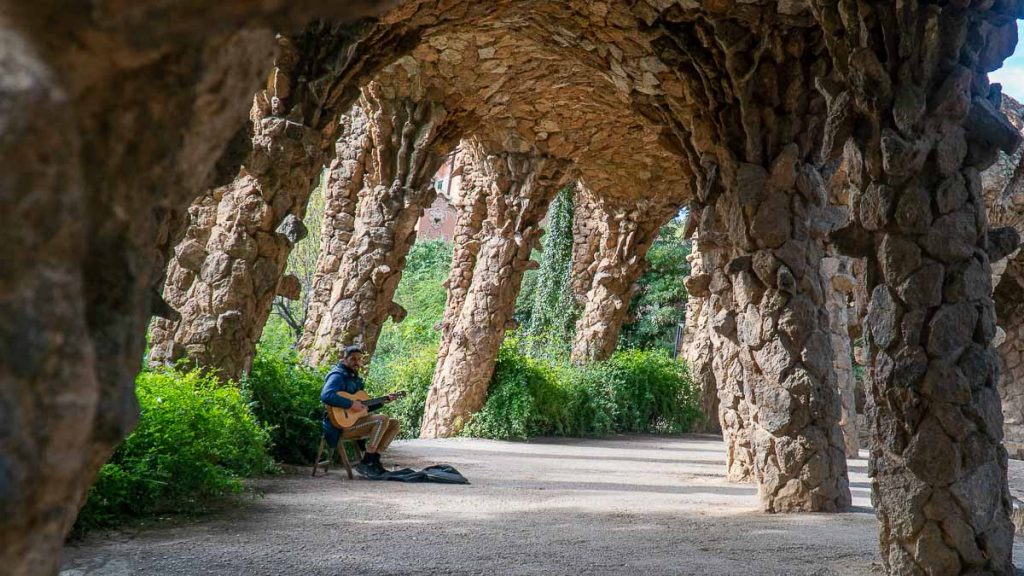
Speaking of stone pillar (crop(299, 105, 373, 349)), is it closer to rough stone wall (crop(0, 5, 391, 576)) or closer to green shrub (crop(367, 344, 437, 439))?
green shrub (crop(367, 344, 437, 439))

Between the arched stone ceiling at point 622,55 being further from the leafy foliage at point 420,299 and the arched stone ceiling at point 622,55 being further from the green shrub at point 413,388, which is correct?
the leafy foliage at point 420,299

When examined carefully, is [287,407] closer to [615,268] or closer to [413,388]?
→ [413,388]

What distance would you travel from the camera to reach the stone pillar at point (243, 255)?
6.04 metres

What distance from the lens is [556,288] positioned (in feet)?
55.5

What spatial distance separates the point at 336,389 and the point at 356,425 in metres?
0.34

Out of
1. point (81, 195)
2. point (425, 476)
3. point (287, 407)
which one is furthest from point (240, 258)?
point (81, 195)

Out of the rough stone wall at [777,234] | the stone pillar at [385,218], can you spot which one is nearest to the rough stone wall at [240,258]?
the rough stone wall at [777,234]

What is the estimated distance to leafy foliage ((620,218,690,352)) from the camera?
19688 mm

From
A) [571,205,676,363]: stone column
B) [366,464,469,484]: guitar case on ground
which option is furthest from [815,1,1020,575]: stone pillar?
[571,205,676,363]: stone column

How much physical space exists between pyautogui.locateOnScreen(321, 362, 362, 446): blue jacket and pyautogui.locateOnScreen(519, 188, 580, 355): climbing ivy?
29.5 ft

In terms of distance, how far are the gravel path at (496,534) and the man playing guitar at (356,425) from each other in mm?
327

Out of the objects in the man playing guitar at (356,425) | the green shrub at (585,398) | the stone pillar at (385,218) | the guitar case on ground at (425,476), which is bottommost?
the guitar case on ground at (425,476)

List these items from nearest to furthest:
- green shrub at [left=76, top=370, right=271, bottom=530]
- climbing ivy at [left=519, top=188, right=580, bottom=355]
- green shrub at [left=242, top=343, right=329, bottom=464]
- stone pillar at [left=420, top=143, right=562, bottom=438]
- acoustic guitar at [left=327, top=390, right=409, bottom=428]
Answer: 1. green shrub at [left=76, top=370, right=271, bottom=530]
2. acoustic guitar at [left=327, top=390, right=409, bottom=428]
3. green shrub at [left=242, top=343, right=329, bottom=464]
4. stone pillar at [left=420, top=143, right=562, bottom=438]
5. climbing ivy at [left=519, top=188, right=580, bottom=355]

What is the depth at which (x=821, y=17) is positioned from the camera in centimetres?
402
